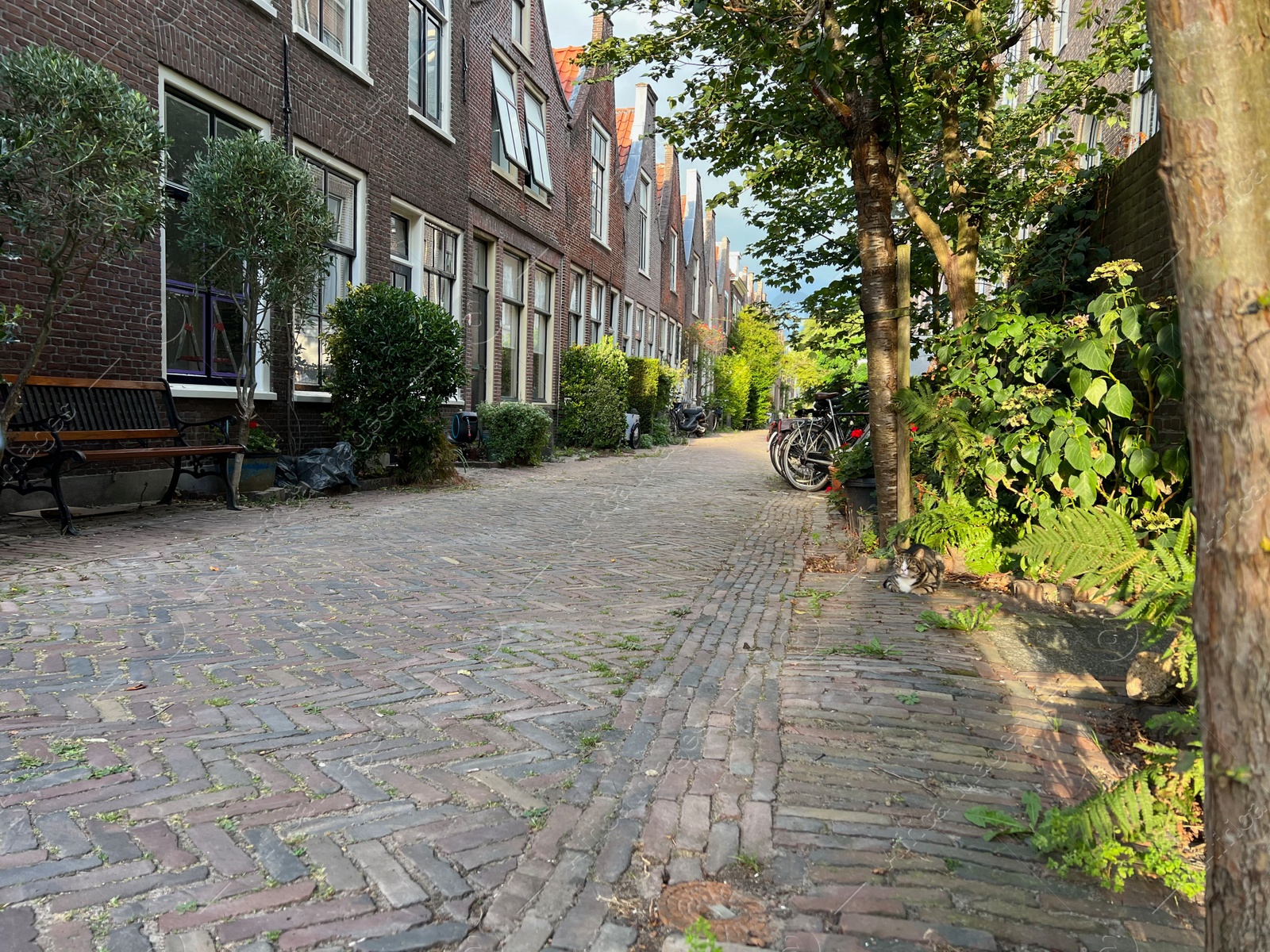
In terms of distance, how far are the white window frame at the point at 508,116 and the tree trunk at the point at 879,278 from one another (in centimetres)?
1073

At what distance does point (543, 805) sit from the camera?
95.3 inches

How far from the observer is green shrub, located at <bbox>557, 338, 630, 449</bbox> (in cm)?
1756

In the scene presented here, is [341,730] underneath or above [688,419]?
underneath

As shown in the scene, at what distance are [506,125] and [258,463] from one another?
30.0 feet

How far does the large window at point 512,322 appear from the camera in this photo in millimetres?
15914

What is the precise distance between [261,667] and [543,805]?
1609 mm

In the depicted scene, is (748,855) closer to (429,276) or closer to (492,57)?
(429,276)

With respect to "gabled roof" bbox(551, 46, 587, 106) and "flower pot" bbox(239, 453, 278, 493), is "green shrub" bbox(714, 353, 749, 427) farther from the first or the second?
"flower pot" bbox(239, 453, 278, 493)

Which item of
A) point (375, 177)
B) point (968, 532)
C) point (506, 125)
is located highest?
point (506, 125)

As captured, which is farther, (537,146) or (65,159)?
(537,146)

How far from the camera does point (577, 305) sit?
65.1 feet

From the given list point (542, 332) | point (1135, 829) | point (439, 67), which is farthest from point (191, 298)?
point (542, 332)

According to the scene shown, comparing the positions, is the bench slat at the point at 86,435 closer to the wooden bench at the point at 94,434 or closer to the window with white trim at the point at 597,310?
the wooden bench at the point at 94,434

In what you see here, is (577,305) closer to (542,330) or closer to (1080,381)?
(542,330)
